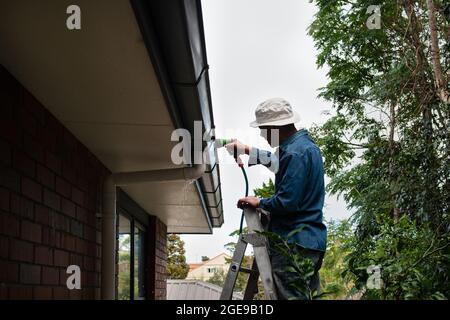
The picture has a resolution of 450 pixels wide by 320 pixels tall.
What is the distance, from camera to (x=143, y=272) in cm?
802

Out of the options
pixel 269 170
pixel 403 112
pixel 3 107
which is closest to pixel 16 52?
pixel 3 107

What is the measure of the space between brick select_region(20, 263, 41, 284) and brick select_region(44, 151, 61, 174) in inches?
22.9

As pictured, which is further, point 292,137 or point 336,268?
point 336,268

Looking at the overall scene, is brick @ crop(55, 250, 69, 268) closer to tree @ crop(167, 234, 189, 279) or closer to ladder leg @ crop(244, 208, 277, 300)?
ladder leg @ crop(244, 208, 277, 300)

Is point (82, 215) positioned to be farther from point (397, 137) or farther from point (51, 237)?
point (397, 137)

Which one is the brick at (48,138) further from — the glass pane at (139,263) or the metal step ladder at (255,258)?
the glass pane at (139,263)

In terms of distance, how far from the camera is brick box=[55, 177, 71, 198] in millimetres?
3586

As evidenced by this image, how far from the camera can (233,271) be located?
218cm

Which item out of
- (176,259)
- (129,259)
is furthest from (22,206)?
(176,259)

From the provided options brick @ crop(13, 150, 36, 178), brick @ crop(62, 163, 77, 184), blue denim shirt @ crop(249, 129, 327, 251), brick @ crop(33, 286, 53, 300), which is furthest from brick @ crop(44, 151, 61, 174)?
blue denim shirt @ crop(249, 129, 327, 251)

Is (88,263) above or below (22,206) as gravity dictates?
below

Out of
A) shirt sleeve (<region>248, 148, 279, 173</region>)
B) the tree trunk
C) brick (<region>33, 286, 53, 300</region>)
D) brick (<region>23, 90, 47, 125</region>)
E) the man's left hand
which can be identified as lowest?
brick (<region>33, 286, 53, 300</region>)

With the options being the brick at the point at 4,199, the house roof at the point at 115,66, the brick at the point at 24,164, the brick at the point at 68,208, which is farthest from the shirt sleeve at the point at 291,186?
the brick at the point at 68,208

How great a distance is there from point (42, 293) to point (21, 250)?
16.8 inches
